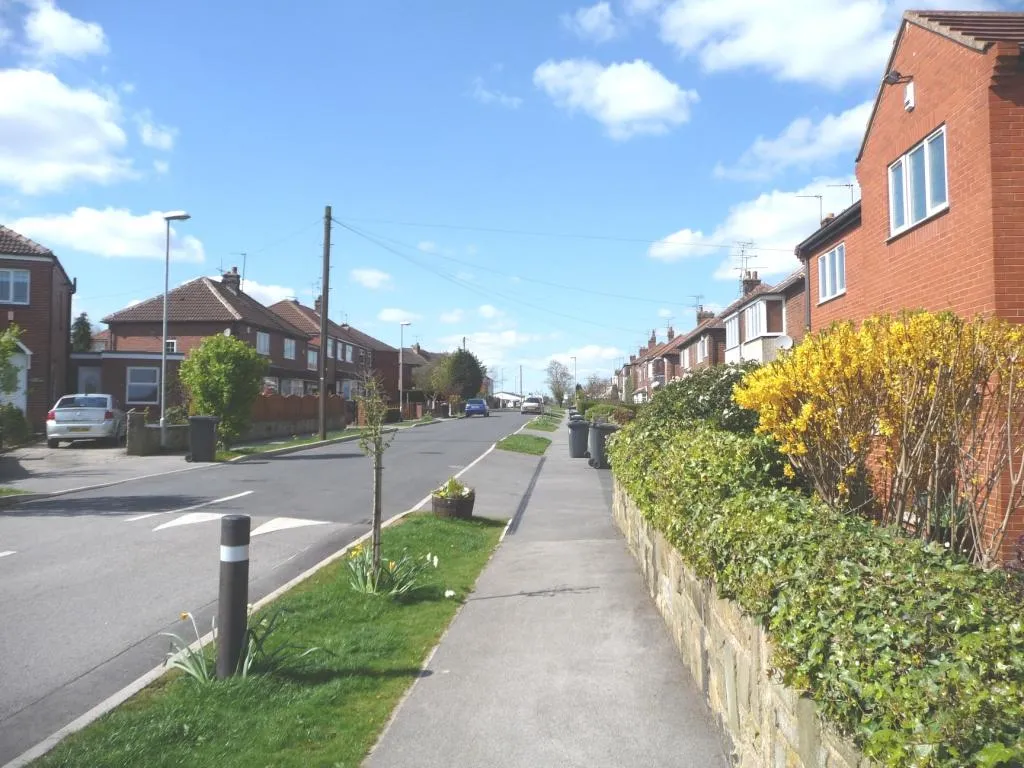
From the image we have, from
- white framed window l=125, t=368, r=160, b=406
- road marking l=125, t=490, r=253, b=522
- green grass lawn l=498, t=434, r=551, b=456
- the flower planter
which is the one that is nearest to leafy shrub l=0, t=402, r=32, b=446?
road marking l=125, t=490, r=253, b=522

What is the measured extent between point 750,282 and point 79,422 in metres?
34.6

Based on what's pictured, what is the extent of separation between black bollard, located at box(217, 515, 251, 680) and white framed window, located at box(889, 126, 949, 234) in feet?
28.8

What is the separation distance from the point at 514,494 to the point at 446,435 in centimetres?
2128

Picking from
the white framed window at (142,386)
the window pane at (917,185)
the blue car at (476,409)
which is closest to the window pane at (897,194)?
the window pane at (917,185)

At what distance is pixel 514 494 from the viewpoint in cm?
1686

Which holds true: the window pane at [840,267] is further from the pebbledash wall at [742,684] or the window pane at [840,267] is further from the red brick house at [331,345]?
the red brick house at [331,345]

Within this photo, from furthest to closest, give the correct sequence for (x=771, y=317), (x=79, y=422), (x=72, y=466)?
(x=771, y=317), (x=79, y=422), (x=72, y=466)

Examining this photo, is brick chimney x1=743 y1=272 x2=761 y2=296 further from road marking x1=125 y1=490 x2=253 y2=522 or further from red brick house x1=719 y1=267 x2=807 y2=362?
road marking x1=125 y1=490 x2=253 y2=522

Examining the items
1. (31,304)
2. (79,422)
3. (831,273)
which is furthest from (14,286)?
(831,273)

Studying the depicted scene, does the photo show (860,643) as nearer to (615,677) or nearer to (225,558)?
(615,677)

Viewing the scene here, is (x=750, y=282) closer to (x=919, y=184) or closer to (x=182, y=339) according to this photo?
(x=182, y=339)

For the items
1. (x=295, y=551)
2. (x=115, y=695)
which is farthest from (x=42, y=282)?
(x=115, y=695)

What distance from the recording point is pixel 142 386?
120 ft

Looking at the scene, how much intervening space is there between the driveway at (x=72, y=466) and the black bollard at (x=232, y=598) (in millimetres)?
11974
